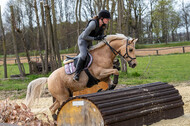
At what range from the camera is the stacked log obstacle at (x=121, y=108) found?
3.79 metres

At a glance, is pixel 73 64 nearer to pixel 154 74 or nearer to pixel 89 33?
pixel 89 33

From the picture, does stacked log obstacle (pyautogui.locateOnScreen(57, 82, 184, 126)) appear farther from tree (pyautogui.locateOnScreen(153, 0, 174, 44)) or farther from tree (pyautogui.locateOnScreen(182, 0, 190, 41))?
tree (pyautogui.locateOnScreen(182, 0, 190, 41))

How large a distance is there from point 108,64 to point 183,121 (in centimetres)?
176

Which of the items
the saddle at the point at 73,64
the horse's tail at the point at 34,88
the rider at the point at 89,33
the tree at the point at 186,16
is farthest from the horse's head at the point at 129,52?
the tree at the point at 186,16

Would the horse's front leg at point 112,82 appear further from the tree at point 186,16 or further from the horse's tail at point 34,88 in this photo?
the tree at point 186,16

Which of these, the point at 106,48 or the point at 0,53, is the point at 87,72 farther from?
the point at 0,53

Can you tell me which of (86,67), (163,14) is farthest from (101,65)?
(163,14)

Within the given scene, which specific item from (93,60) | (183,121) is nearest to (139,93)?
(183,121)

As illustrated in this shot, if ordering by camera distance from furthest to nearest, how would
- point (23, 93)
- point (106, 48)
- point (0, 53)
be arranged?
point (0, 53), point (23, 93), point (106, 48)

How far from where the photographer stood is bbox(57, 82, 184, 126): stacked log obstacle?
3787 mm

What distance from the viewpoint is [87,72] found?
500 cm

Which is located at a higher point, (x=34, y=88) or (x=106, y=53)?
(x=106, y=53)

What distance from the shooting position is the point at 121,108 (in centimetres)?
389

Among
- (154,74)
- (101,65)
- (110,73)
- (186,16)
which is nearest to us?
(110,73)
